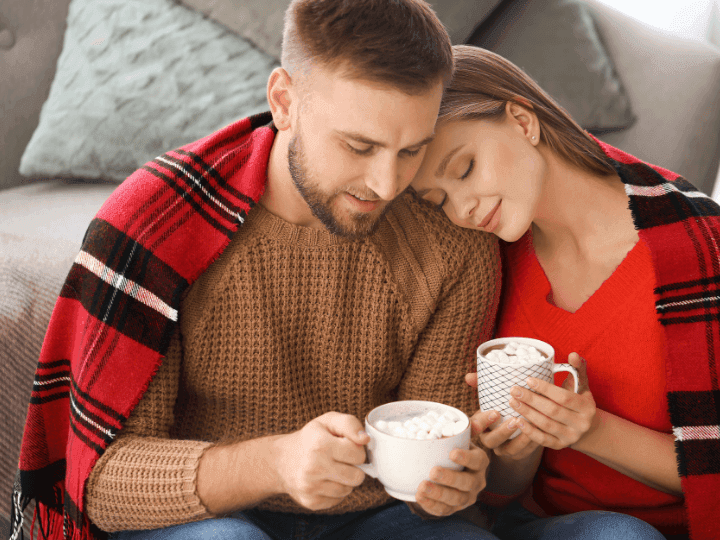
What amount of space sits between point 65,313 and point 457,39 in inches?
44.8

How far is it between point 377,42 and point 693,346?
62 centimetres

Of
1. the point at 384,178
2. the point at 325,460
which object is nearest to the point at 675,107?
the point at 384,178

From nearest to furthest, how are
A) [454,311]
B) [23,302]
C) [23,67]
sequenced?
[454,311]
[23,302]
[23,67]

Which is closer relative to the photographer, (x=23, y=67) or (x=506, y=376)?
(x=506, y=376)

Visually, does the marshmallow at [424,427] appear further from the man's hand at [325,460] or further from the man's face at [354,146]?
the man's face at [354,146]

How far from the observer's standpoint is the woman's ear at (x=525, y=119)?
0.99 m

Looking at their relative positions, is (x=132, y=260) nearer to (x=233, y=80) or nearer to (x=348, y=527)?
(x=348, y=527)

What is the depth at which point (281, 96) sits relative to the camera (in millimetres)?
951

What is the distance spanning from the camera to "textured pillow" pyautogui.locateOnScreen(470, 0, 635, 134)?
5.15ft

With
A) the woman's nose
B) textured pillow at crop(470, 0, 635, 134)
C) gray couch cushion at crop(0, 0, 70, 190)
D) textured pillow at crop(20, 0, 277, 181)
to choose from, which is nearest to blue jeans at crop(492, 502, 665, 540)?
the woman's nose

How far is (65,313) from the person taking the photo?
3.15ft

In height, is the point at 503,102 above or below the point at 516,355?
above

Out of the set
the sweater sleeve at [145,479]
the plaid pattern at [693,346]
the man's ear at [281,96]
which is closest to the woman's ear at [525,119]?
the plaid pattern at [693,346]

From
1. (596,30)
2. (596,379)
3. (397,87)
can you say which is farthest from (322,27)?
(596,30)
